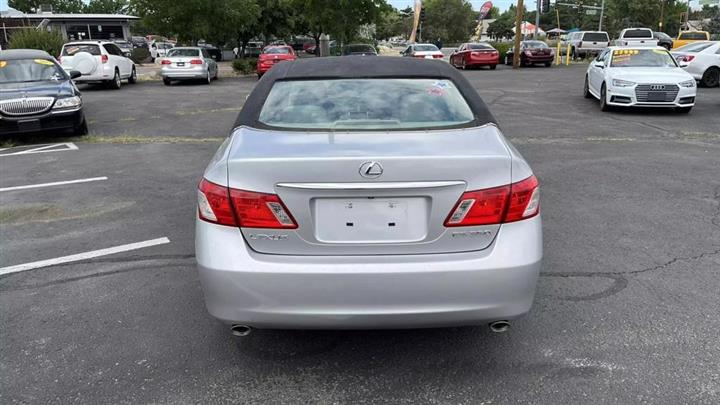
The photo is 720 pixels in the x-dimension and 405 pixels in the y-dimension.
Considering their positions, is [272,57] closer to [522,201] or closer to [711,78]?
[711,78]

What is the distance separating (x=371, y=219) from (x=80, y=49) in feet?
68.2

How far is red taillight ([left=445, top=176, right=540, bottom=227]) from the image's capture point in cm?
267

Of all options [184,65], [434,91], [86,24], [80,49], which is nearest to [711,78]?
[184,65]

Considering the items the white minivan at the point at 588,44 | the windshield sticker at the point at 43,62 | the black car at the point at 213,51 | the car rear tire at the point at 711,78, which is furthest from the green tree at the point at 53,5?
the car rear tire at the point at 711,78

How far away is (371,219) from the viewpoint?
2656 millimetres

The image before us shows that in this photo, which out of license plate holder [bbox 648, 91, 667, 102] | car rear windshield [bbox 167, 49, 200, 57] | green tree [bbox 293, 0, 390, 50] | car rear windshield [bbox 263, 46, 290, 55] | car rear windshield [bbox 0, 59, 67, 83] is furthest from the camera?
green tree [bbox 293, 0, 390, 50]

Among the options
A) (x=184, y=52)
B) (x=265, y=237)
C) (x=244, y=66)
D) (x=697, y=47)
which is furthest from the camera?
(x=244, y=66)

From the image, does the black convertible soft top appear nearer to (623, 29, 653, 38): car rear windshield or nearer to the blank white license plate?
the blank white license plate

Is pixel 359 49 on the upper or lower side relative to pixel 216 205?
upper

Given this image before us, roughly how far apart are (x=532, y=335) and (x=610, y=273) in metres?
1.25

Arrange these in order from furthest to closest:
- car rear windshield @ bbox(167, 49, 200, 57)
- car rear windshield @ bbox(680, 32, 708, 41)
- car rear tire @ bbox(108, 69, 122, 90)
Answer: car rear windshield @ bbox(680, 32, 708, 41), car rear windshield @ bbox(167, 49, 200, 57), car rear tire @ bbox(108, 69, 122, 90)

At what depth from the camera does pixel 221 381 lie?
2975 mm

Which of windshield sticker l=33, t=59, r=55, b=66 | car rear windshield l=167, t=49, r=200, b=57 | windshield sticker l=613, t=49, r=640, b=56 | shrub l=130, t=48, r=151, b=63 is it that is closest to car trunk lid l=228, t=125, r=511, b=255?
windshield sticker l=33, t=59, r=55, b=66

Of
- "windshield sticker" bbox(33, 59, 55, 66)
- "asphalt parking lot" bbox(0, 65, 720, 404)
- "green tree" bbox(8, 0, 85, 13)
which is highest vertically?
"green tree" bbox(8, 0, 85, 13)
